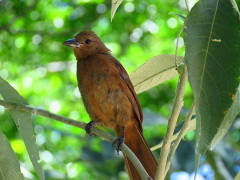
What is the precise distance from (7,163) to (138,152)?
1.48m

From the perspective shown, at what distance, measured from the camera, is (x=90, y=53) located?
4555 millimetres

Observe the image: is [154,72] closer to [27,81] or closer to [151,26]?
[27,81]

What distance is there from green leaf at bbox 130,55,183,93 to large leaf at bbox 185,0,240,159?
30.4 inches

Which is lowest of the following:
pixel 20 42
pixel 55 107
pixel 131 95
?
pixel 131 95

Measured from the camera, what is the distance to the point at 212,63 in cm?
155

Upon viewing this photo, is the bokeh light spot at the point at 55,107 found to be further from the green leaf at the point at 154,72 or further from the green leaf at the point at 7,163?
the green leaf at the point at 7,163

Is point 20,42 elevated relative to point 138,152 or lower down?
elevated

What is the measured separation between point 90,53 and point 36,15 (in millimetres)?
5279

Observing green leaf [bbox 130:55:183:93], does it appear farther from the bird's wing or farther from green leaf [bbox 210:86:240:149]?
the bird's wing

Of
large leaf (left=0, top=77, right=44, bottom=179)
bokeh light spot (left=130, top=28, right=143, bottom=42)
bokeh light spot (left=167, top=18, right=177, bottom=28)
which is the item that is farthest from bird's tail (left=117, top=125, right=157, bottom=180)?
bokeh light spot (left=130, top=28, right=143, bottom=42)

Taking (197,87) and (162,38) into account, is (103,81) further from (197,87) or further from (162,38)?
(162,38)

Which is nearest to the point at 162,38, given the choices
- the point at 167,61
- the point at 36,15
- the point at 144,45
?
the point at 144,45

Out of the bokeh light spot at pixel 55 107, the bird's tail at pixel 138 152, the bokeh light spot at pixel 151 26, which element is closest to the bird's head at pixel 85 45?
the bird's tail at pixel 138 152

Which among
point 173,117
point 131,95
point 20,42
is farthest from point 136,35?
point 173,117
